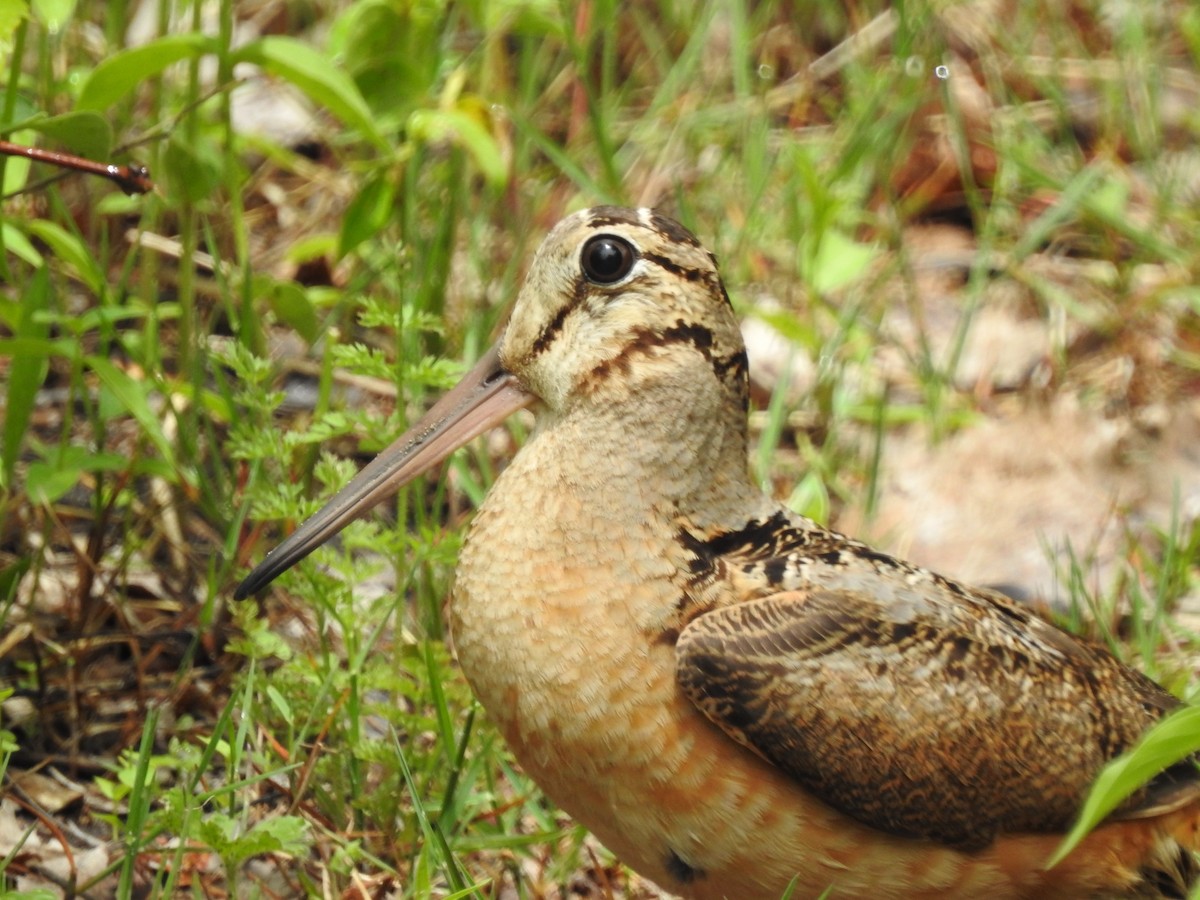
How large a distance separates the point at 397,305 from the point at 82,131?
1.19 m

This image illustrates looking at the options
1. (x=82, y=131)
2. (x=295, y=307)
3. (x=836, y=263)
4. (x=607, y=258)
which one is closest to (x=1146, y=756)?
(x=607, y=258)

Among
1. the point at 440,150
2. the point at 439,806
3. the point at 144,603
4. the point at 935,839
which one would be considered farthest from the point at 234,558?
the point at 440,150

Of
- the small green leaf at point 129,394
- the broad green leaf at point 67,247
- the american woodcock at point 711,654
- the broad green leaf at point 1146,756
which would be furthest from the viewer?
the broad green leaf at point 67,247

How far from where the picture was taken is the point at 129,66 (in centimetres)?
306

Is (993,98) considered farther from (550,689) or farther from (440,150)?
(550,689)

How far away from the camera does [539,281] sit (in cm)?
280

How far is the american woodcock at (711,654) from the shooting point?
8.57 ft

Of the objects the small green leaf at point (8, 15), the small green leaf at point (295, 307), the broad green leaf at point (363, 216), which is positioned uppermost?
the small green leaf at point (8, 15)

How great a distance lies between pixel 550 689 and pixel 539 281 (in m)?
0.67

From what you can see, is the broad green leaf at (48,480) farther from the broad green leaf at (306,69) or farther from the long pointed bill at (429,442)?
the broad green leaf at (306,69)

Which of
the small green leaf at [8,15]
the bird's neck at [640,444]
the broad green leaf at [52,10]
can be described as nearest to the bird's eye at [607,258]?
the bird's neck at [640,444]

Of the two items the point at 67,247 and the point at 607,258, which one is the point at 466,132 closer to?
the point at 67,247

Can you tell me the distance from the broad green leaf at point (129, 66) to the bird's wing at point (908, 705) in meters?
1.38

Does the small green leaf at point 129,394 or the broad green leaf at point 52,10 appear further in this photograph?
the small green leaf at point 129,394
